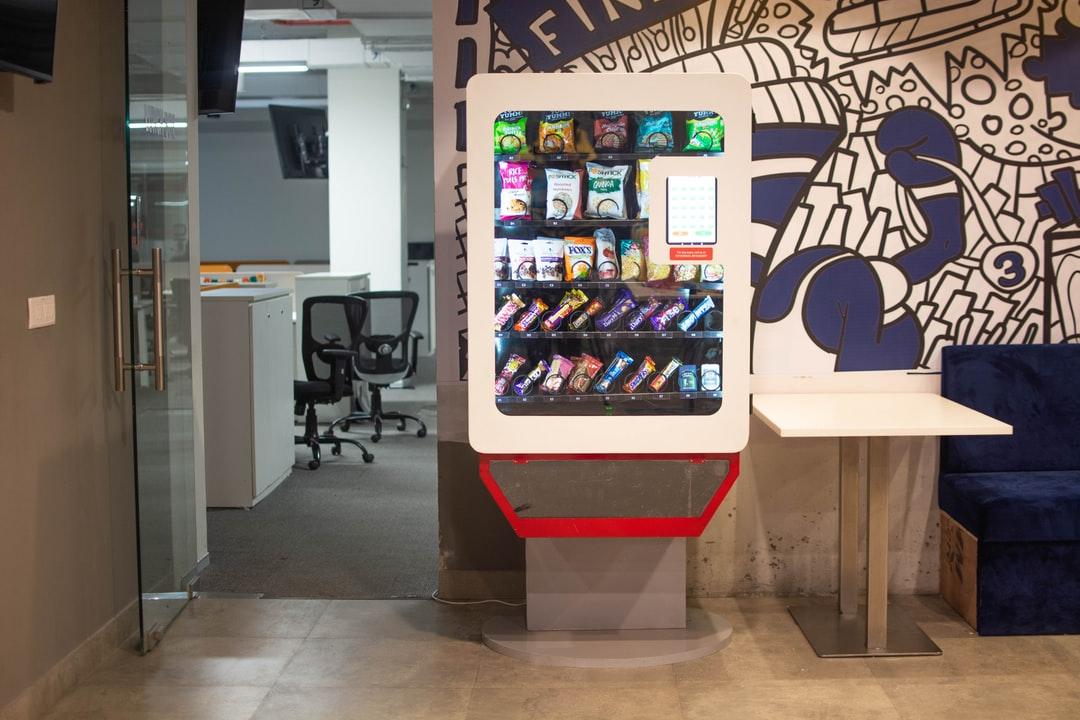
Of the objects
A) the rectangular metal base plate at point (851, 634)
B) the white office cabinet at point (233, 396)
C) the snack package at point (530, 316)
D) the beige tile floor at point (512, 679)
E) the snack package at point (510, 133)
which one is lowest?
the beige tile floor at point (512, 679)

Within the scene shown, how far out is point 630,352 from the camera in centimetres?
391

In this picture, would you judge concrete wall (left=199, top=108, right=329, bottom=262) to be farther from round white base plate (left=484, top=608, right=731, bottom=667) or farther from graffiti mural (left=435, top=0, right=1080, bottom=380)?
round white base plate (left=484, top=608, right=731, bottom=667)

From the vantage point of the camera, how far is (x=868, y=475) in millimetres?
3955

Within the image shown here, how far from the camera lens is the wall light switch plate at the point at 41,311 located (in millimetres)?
3387

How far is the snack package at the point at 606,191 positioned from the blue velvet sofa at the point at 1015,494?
149 cm

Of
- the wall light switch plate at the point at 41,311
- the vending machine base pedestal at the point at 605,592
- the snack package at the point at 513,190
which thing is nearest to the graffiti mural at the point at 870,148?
the snack package at the point at 513,190

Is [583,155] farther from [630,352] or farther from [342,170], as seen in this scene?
[342,170]

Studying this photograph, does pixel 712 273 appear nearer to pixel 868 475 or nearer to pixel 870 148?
pixel 868 475

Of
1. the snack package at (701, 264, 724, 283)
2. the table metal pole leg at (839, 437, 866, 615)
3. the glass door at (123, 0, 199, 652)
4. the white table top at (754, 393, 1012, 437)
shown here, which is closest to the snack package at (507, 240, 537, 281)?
the snack package at (701, 264, 724, 283)

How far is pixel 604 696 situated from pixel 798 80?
238cm

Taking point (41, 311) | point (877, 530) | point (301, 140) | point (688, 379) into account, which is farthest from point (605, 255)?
point (301, 140)

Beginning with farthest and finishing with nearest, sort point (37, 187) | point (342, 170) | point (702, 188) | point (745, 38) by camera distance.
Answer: point (342, 170), point (745, 38), point (702, 188), point (37, 187)

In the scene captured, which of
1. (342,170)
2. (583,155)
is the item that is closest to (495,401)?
(583,155)

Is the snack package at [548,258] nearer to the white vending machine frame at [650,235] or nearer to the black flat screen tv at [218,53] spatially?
the white vending machine frame at [650,235]
